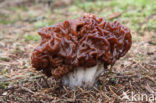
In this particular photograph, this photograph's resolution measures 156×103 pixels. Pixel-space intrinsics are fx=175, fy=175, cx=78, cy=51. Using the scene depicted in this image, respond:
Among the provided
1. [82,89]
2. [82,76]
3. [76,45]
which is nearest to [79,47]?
[76,45]

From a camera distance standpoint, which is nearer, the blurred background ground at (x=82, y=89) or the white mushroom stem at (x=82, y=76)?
the blurred background ground at (x=82, y=89)

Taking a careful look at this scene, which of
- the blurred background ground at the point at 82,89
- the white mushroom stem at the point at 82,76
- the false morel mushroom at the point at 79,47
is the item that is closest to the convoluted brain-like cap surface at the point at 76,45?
the false morel mushroom at the point at 79,47

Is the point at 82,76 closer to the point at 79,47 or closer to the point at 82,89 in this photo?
the point at 82,89

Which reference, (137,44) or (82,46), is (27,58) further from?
(137,44)

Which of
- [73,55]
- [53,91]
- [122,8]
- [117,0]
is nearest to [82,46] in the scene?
[73,55]

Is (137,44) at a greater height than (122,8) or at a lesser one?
lesser

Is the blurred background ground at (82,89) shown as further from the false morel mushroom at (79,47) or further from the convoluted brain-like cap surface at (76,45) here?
the convoluted brain-like cap surface at (76,45)
